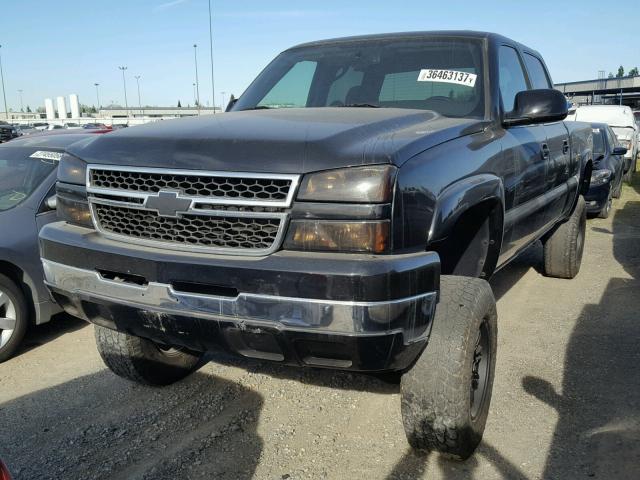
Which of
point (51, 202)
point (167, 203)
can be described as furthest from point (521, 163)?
point (51, 202)

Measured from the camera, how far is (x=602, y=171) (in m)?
9.06

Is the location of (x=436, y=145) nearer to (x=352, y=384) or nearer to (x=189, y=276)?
(x=189, y=276)

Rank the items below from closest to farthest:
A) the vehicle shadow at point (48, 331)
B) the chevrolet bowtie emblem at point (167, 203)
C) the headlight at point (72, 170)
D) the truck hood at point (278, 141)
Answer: the truck hood at point (278, 141)
the chevrolet bowtie emblem at point (167, 203)
the headlight at point (72, 170)
the vehicle shadow at point (48, 331)

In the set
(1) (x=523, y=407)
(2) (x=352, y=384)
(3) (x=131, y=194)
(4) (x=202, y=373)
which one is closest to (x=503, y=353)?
(1) (x=523, y=407)

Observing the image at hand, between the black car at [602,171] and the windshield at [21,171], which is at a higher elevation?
the windshield at [21,171]

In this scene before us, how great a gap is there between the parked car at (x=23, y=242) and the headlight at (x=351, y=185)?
8.98ft

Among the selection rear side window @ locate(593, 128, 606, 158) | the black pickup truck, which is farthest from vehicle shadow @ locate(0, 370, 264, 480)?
rear side window @ locate(593, 128, 606, 158)

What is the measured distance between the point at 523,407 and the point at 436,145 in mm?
1675

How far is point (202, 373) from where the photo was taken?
12.7ft

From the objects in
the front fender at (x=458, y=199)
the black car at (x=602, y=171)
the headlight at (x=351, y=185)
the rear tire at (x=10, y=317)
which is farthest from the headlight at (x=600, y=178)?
the rear tire at (x=10, y=317)

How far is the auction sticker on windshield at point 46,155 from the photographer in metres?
4.69

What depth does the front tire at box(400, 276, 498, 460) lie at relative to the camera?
2473mm

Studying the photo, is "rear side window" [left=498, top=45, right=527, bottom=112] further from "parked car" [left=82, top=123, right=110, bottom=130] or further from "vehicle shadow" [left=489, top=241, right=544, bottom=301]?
"parked car" [left=82, top=123, right=110, bottom=130]

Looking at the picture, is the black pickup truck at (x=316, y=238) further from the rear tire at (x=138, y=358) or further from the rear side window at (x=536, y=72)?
the rear side window at (x=536, y=72)
